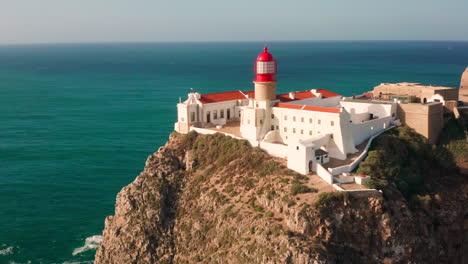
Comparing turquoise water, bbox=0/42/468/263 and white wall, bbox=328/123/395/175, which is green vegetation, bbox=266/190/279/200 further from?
turquoise water, bbox=0/42/468/263

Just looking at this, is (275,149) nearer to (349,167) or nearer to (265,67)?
(349,167)

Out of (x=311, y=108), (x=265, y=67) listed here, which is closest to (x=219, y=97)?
(x=265, y=67)

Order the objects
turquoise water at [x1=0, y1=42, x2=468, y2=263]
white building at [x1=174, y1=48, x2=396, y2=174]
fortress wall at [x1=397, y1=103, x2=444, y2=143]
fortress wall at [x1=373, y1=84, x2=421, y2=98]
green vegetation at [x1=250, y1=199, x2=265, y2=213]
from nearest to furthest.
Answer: green vegetation at [x1=250, y1=199, x2=265, y2=213], white building at [x1=174, y1=48, x2=396, y2=174], fortress wall at [x1=397, y1=103, x2=444, y2=143], turquoise water at [x1=0, y1=42, x2=468, y2=263], fortress wall at [x1=373, y1=84, x2=421, y2=98]

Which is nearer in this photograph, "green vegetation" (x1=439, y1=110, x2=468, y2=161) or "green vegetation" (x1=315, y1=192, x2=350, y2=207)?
"green vegetation" (x1=315, y1=192, x2=350, y2=207)

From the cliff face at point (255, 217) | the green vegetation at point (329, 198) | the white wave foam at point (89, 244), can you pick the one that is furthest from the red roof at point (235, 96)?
the green vegetation at point (329, 198)

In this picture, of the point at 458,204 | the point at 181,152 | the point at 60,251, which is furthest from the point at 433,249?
the point at 60,251

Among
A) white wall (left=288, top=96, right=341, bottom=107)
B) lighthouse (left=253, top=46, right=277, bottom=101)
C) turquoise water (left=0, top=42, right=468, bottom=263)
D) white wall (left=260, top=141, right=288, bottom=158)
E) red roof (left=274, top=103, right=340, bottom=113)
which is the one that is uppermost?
lighthouse (left=253, top=46, right=277, bottom=101)

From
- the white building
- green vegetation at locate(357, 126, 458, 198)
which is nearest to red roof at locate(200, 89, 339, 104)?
the white building
